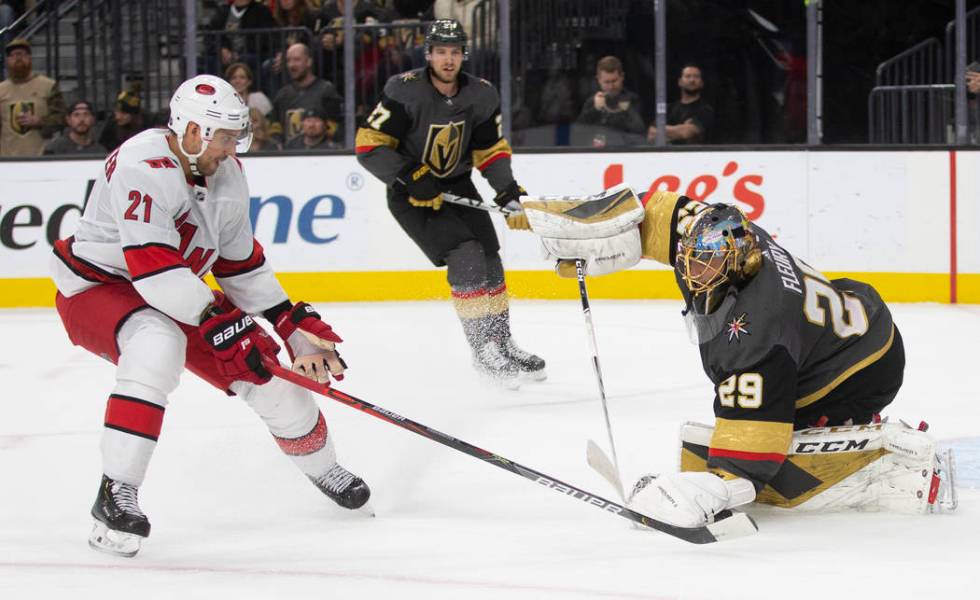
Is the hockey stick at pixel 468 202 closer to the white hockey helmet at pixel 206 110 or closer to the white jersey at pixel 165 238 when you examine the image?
the white jersey at pixel 165 238

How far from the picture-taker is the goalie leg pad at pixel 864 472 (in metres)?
2.92

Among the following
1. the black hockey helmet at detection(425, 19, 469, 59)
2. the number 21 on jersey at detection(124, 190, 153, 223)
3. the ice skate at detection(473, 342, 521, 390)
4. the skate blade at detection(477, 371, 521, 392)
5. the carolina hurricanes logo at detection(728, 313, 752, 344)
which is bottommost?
the skate blade at detection(477, 371, 521, 392)

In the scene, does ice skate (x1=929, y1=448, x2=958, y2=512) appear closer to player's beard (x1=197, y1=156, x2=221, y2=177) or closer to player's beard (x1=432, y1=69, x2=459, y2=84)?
player's beard (x1=197, y1=156, x2=221, y2=177)

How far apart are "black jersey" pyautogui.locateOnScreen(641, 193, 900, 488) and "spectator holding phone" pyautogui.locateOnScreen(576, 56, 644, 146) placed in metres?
4.06

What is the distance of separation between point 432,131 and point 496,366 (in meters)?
0.88

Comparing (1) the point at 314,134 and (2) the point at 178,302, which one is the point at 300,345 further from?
(1) the point at 314,134

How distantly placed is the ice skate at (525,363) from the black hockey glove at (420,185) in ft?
1.84

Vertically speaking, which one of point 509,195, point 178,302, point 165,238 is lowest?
point 178,302

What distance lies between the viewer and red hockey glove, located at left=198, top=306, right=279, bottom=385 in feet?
9.14

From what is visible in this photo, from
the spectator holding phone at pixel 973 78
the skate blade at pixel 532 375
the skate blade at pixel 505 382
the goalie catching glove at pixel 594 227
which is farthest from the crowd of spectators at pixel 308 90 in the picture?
the goalie catching glove at pixel 594 227

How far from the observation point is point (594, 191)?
677 centimetres

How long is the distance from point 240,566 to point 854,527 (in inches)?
50.2

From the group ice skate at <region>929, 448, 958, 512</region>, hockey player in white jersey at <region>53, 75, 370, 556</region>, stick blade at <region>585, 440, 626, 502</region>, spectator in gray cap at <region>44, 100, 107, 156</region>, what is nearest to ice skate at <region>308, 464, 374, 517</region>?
hockey player in white jersey at <region>53, 75, 370, 556</region>

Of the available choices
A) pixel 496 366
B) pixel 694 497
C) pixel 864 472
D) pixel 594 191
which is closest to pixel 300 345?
pixel 694 497
